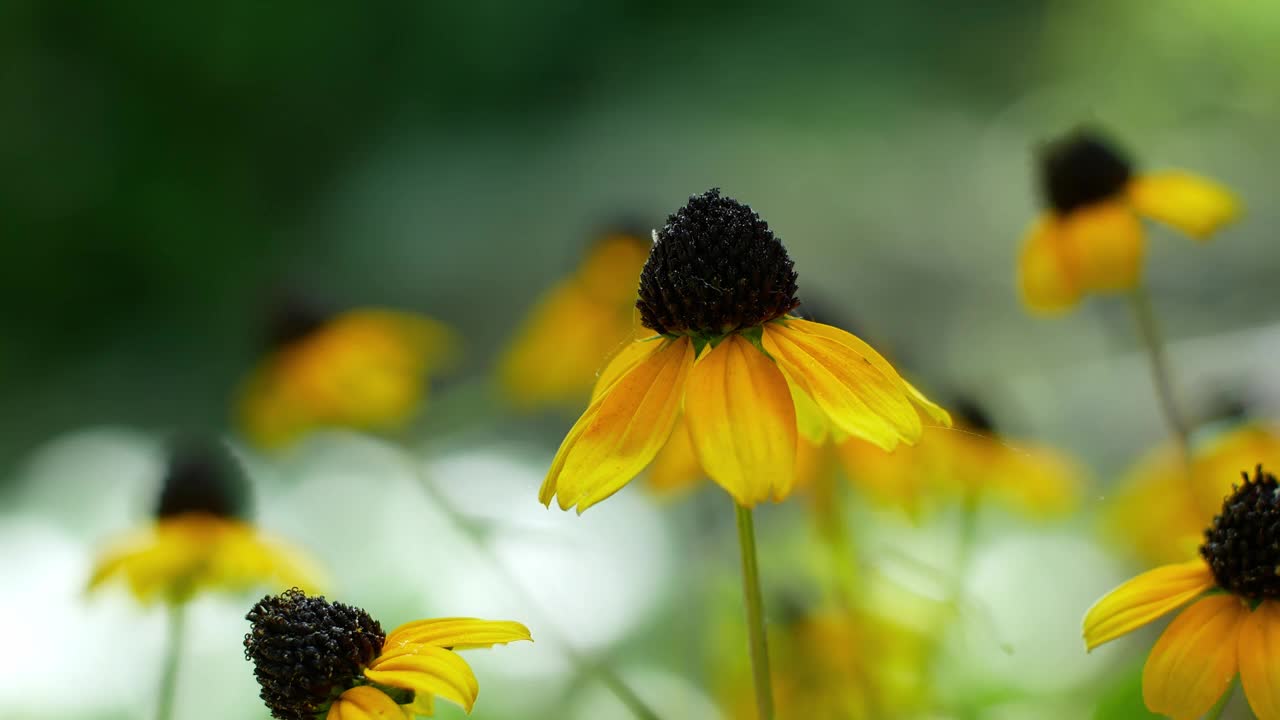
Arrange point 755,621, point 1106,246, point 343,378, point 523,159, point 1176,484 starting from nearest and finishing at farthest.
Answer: point 755,621
point 1106,246
point 1176,484
point 343,378
point 523,159

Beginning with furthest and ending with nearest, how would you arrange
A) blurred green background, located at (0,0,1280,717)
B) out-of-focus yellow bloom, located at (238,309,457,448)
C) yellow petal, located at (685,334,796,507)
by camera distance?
1. blurred green background, located at (0,0,1280,717)
2. out-of-focus yellow bloom, located at (238,309,457,448)
3. yellow petal, located at (685,334,796,507)

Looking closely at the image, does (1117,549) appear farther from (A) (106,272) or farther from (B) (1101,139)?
(A) (106,272)

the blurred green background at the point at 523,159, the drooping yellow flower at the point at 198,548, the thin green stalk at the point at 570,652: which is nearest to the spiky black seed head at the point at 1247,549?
the thin green stalk at the point at 570,652

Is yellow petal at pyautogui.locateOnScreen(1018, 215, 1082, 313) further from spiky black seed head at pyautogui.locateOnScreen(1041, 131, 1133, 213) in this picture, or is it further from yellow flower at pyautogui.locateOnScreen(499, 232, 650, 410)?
yellow flower at pyautogui.locateOnScreen(499, 232, 650, 410)

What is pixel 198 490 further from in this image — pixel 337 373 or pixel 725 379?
pixel 725 379

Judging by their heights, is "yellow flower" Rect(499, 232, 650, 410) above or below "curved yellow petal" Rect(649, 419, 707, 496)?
above

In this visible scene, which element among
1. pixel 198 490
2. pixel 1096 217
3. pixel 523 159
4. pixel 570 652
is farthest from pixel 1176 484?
pixel 523 159

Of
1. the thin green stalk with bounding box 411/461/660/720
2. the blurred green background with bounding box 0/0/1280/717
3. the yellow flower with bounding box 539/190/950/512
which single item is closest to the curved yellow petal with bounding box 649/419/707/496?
the thin green stalk with bounding box 411/461/660/720
